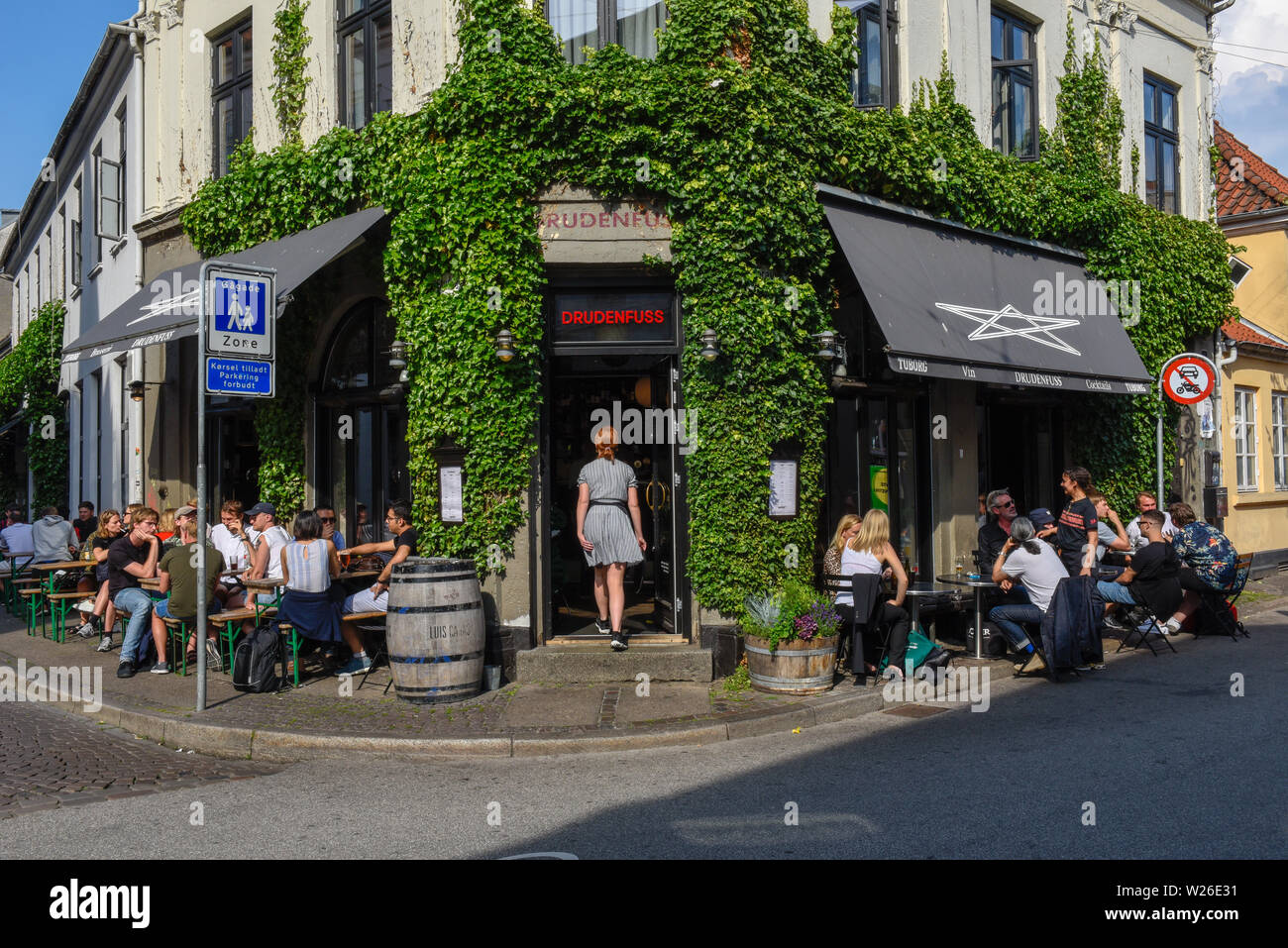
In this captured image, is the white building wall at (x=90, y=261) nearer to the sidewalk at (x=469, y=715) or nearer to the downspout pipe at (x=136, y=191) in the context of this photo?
the downspout pipe at (x=136, y=191)

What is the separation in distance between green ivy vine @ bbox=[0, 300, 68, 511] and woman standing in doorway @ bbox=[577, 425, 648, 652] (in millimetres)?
17028

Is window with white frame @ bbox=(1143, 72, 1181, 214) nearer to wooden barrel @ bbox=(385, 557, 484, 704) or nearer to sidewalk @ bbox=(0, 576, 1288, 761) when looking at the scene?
sidewalk @ bbox=(0, 576, 1288, 761)

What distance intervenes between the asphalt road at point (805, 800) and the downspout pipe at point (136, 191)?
32.9 ft

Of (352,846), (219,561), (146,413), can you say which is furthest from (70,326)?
(352,846)

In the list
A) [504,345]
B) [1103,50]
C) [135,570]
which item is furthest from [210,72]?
[1103,50]

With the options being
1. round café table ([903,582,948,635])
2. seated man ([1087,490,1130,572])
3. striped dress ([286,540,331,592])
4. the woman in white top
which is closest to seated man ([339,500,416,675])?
the woman in white top

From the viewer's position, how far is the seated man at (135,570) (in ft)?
32.1

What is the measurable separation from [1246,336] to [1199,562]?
8763mm

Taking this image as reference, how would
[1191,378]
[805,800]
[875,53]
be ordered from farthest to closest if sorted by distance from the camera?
[1191,378] → [875,53] → [805,800]

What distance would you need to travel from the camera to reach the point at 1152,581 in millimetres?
10461

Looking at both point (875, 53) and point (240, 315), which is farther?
point (875, 53)

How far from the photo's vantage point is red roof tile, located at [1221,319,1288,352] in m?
17.1

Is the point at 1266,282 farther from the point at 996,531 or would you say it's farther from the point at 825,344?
the point at 825,344

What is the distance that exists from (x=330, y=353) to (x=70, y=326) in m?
11.6
